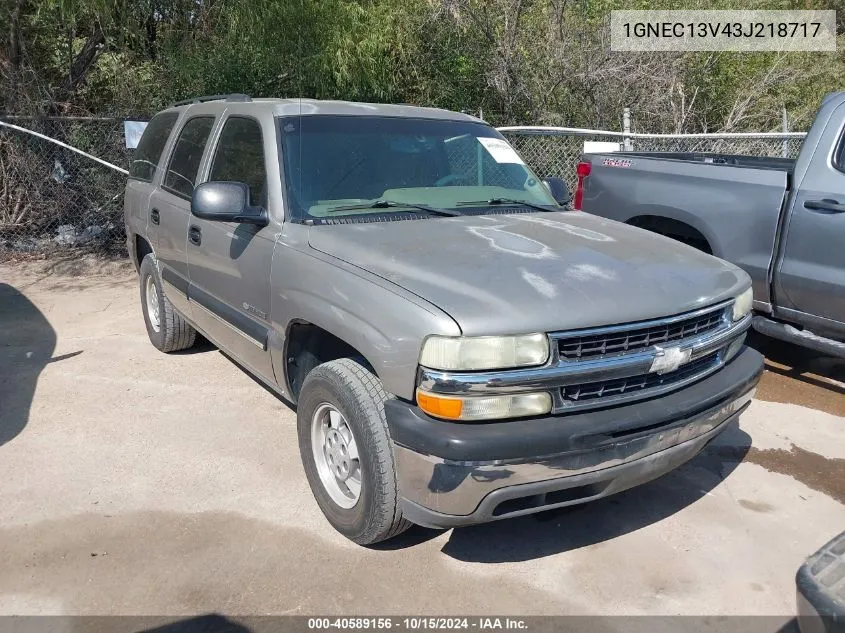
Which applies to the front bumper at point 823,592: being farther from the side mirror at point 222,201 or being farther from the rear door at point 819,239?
the rear door at point 819,239

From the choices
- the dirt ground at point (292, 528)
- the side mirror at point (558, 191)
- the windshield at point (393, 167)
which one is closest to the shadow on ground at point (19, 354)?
the dirt ground at point (292, 528)

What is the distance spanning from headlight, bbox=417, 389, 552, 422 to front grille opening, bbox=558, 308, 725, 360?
0.68 feet

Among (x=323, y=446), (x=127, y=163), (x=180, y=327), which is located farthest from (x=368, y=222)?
(x=127, y=163)

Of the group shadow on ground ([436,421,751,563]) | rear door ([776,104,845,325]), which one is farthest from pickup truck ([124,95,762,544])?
rear door ([776,104,845,325])

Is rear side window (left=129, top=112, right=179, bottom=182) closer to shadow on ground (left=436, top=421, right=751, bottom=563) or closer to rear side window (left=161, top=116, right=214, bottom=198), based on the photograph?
rear side window (left=161, top=116, right=214, bottom=198)

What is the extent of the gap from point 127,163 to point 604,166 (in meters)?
6.09

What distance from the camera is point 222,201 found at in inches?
136

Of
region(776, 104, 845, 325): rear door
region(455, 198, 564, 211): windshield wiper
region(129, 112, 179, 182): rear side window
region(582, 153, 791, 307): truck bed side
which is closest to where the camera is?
region(455, 198, 564, 211): windshield wiper

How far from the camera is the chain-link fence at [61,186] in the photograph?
8.81 metres

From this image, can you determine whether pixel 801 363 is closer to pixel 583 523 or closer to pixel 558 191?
pixel 558 191

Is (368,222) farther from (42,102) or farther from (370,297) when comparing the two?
(42,102)

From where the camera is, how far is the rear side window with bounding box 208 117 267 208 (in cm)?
377

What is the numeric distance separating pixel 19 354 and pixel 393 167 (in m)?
3.57

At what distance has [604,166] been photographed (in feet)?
19.7
